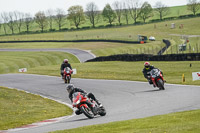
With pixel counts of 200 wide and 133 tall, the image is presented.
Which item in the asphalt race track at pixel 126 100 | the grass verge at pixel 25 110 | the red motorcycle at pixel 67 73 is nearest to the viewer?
the asphalt race track at pixel 126 100

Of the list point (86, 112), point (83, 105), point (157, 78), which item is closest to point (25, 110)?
point (83, 105)

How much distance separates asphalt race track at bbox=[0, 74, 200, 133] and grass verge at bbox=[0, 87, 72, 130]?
124cm

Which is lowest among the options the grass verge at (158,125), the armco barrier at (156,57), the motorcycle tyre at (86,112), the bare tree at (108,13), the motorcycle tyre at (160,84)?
the armco barrier at (156,57)

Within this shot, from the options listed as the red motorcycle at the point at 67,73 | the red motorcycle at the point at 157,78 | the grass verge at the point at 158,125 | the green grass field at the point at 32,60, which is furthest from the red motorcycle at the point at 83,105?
the green grass field at the point at 32,60

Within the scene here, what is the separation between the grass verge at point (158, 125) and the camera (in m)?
10.3

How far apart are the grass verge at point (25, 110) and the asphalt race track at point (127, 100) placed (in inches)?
48.9

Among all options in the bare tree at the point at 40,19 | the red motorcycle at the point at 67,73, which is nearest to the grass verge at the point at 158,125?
the red motorcycle at the point at 67,73

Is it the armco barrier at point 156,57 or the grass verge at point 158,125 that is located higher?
the grass verge at point 158,125

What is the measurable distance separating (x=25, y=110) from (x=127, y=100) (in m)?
4.67

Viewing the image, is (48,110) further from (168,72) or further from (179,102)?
(168,72)

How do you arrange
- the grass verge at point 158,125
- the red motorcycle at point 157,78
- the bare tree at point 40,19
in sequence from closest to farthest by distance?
the grass verge at point 158,125 < the red motorcycle at point 157,78 < the bare tree at point 40,19

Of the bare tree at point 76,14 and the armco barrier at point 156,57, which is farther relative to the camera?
the bare tree at point 76,14

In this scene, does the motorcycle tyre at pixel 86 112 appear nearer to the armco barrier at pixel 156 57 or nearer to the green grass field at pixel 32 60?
the armco barrier at pixel 156 57

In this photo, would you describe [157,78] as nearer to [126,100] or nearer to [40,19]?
[126,100]
